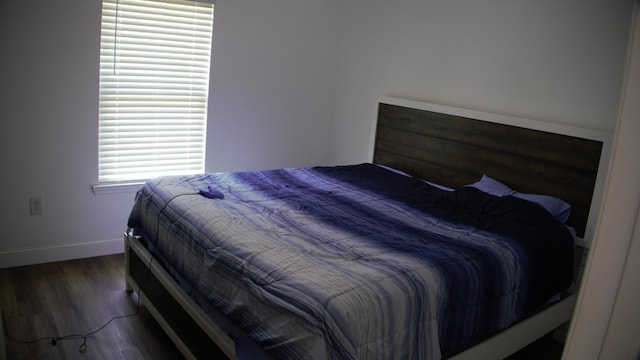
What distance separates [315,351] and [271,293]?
30cm

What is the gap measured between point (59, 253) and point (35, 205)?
38 cm

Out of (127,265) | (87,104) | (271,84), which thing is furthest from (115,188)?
(271,84)

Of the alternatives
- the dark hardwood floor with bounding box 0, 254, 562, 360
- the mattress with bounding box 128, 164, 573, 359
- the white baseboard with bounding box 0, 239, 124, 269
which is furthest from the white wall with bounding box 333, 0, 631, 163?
the white baseboard with bounding box 0, 239, 124, 269

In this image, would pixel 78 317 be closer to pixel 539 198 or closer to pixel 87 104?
pixel 87 104

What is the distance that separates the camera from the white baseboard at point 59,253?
3439 mm

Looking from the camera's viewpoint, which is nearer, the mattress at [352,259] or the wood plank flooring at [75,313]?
the mattress at [352,259]

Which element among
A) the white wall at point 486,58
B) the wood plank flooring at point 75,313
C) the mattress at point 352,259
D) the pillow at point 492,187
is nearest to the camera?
the mattress at point 352,259

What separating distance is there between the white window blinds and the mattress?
0.81 meters

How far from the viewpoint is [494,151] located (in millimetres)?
3420

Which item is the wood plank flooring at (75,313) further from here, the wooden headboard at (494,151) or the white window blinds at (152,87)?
the wooden headboard at (494,151)

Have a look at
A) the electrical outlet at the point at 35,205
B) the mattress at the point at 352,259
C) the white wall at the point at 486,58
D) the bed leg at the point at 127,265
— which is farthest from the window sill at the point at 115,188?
the white wall at the point at 486,58

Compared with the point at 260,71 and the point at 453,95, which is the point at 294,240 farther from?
the point at 260,71

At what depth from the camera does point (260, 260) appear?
212 centimetres

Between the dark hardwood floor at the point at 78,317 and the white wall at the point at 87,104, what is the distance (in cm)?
24
